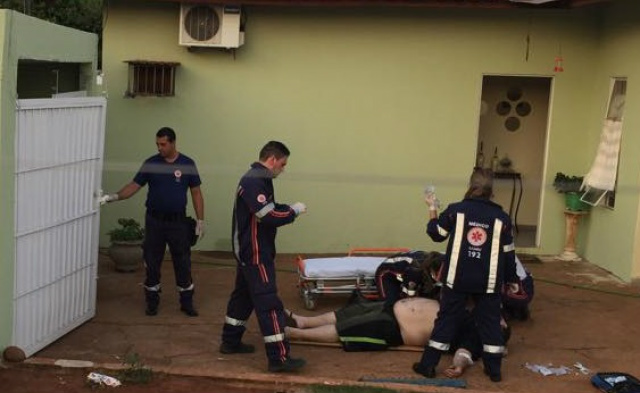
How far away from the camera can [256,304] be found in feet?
21.0

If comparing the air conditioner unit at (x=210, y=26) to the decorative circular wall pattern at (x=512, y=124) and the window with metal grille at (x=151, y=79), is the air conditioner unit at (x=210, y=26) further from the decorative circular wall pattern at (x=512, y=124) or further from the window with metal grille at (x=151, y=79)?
the decorative circular wall pattern at (x=512, y=124)

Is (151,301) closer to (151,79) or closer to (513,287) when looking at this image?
(513,287)

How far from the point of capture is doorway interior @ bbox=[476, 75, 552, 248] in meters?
11.5

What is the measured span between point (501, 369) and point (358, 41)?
5.14 metres

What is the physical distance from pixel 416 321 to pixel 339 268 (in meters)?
1.39

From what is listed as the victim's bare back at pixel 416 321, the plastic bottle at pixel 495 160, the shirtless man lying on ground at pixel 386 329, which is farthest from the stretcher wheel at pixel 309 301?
the plastic bottle at pixel 495 160

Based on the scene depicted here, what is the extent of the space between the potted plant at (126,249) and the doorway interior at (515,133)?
475 centimetres

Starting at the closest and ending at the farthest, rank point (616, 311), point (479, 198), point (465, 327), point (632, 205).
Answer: point (479, 198), point (465, 327), point (616, 311), point (632, 205)

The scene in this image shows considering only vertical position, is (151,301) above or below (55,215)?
below

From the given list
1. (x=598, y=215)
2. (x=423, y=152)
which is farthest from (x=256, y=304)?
(x=598, y=215)

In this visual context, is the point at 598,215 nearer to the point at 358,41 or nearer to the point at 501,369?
the point at 358,41

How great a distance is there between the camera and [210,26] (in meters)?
10.2

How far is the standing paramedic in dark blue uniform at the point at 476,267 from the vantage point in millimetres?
6172

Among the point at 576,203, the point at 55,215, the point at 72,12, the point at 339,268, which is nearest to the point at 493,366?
the point at 339,268
